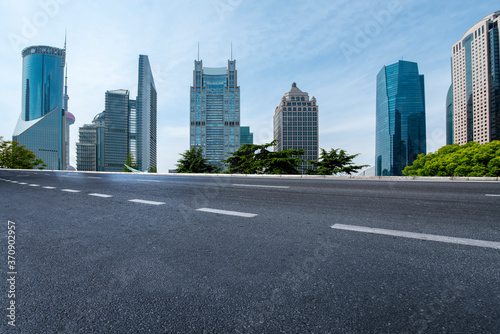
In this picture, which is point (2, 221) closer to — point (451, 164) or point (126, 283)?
point (126, 283)

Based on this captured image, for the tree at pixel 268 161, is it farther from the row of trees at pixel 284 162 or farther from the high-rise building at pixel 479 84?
the high-rise building at pixel 479 84

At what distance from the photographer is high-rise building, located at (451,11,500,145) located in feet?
317

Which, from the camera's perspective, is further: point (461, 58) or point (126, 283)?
point (461, 58)

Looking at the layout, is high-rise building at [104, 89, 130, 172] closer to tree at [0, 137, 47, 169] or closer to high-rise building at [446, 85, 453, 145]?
tree at [0, 137, 47, 169]

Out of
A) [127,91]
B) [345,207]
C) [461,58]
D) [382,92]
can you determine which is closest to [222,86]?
[127,91]

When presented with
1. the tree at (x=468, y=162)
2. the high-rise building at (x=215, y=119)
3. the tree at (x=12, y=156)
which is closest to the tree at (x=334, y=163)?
the tree at (x=468, y=162)

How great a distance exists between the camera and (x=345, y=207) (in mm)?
3740

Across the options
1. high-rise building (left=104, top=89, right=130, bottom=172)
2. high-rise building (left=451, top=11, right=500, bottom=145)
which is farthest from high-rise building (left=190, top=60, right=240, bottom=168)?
high-rise building (left=451, top=11, right=500, bottom=145)

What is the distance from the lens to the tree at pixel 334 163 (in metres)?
26.0

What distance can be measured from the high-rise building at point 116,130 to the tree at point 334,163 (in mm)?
163867

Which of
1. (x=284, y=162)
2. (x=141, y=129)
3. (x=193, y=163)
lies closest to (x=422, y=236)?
(x=284, y=162)

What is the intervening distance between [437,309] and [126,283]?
1.63 meters

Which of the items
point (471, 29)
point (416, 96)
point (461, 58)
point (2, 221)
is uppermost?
point (471, 29)

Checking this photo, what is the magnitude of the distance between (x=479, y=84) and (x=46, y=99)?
23391cm
